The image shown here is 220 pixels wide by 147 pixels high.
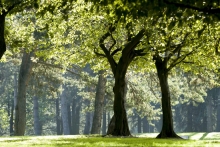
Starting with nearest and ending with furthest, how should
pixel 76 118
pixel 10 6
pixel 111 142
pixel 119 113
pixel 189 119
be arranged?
pixel 10 6 < pixel 111 142 < pixel 119 113 < pixel 189 119 < pixel 76 118

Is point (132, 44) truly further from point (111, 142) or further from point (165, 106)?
point (111, 142)

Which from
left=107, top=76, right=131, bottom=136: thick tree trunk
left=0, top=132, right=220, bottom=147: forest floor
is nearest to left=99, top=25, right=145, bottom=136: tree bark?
left=107, top=76, right=131, bottom=136: thick tree trunk

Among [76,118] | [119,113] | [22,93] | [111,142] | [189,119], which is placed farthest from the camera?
[76,118]

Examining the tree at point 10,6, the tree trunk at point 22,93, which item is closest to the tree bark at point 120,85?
the tree at point 10,6

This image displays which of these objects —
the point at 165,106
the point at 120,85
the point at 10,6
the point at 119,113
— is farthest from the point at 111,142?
the point at 165,106

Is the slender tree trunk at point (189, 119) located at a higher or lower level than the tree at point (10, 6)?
lower

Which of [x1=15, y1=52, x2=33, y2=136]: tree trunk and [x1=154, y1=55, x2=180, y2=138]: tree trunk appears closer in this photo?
[x1=154, y1=55, x2=180, y2=138]: tree trunk

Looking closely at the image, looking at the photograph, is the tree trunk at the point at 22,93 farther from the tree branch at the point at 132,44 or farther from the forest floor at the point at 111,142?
the forest floor at the point at 111,142

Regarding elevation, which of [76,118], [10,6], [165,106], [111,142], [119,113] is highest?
[10,6]

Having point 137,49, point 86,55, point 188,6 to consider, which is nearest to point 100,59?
point 86,55

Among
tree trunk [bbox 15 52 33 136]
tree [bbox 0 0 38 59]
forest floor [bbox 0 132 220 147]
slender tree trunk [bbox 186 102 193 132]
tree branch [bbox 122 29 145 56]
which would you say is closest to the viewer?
tree [bbox 0 0 38 59]

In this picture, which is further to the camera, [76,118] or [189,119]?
[76,118]

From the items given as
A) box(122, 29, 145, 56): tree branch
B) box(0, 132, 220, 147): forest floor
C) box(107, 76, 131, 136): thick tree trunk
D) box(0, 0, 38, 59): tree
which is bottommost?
box(0, 132, 220, 147): forest floor

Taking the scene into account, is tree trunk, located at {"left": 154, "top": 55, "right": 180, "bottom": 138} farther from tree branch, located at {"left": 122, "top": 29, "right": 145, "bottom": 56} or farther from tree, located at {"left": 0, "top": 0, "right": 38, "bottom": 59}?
tree, located at {"left": 0, "top": 0, "right": 38, "bottom": 59}
